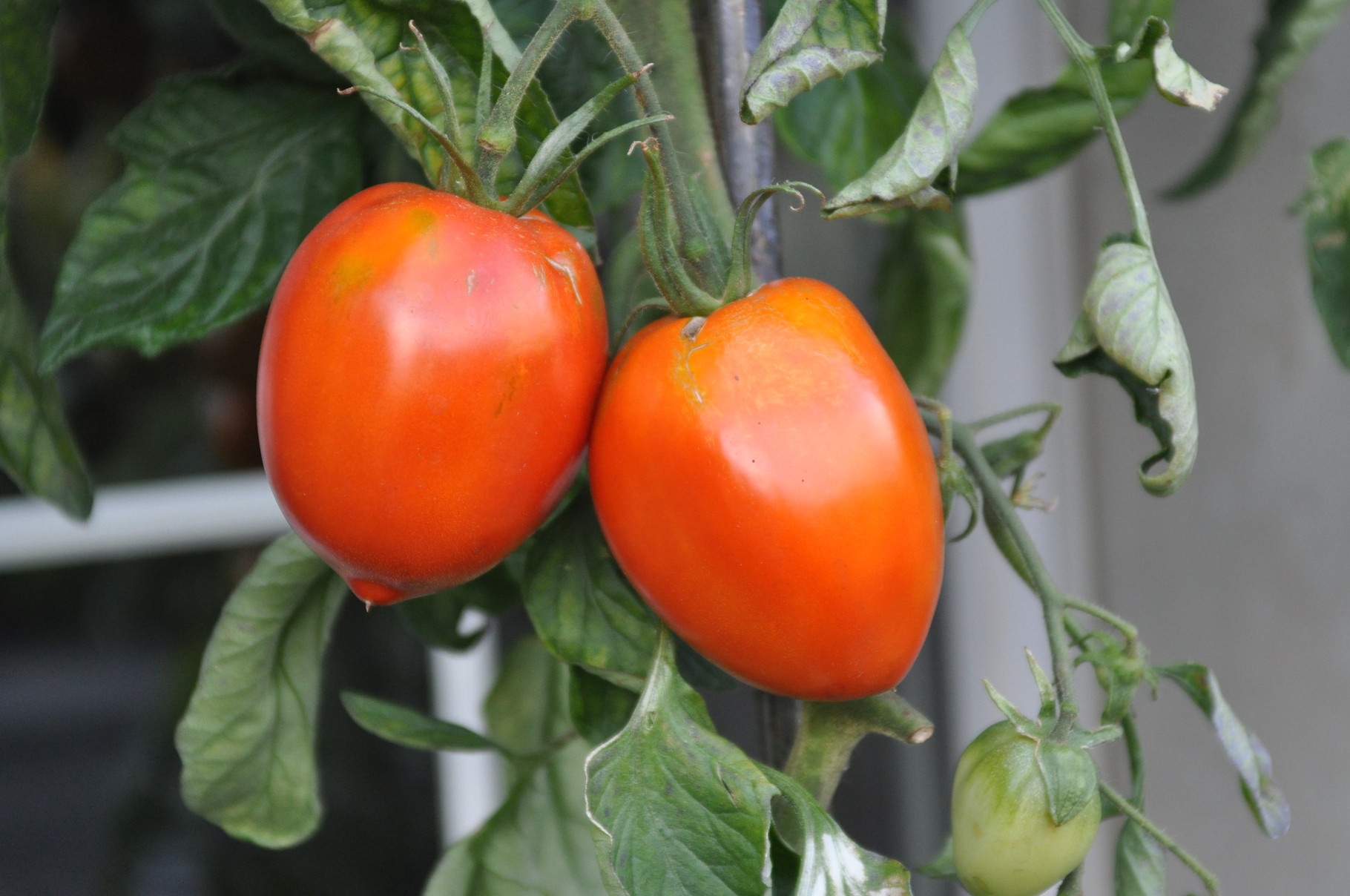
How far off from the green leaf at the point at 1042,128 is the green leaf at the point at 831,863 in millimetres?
244

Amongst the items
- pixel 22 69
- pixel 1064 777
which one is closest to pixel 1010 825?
pixel 1064 777

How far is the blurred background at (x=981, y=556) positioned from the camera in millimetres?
672

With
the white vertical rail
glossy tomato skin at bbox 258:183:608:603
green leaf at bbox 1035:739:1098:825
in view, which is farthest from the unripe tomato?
the white vertical rail

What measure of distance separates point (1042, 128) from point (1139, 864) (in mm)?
250

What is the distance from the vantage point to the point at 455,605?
0.42 metres

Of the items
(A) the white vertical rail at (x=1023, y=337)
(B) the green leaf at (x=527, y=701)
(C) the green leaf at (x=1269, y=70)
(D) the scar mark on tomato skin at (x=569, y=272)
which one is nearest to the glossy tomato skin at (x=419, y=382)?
(D) the scar mark on tomato skin at (x=569, y=272)

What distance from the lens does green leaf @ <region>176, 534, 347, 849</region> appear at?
35cm

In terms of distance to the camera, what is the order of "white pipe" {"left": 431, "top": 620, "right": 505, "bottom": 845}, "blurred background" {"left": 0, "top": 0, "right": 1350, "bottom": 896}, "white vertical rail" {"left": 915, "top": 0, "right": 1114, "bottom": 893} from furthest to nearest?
"white pipe" {"left": 431, "top": 620, "right": 505, "bottom": 845} < "white vertical rail" {"left": 915, "top": 0, "right": 1114, "bottom": 893} < "blurred background" {"left": 0, "top": 0, "right": 1350, "bottom": 896}

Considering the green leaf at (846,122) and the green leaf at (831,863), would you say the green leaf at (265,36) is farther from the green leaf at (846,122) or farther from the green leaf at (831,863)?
the green leaf at (831,863)

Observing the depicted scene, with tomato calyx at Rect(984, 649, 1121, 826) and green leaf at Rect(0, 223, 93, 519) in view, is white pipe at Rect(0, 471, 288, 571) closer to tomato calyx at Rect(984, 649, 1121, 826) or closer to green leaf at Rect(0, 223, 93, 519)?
green leaf at Rect(0, 223, 93, 519)

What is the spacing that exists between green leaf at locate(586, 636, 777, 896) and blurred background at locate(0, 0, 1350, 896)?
0.39m

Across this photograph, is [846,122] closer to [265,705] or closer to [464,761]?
[265,705]

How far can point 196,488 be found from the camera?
1002mm

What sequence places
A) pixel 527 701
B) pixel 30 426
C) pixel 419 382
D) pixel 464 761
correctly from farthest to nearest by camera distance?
1. pixel 464 761
2. pixel 527 701
3. pixel 30 426
4. pixel 419 382
